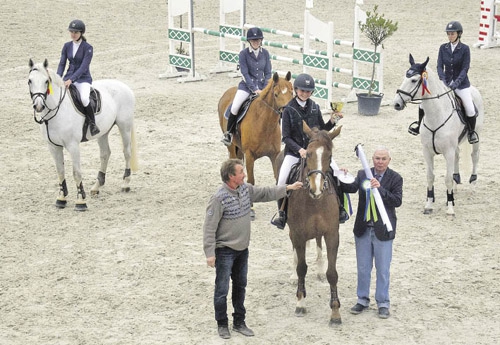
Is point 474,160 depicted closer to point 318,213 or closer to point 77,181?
point 318,213

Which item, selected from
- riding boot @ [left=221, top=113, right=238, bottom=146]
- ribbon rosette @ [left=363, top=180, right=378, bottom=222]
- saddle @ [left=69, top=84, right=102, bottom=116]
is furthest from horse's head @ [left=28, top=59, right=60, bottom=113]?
ribbon rosette @ [left=363, top=180, right=378, bottom=222]

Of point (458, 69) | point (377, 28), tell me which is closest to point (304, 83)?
point (458, 69)

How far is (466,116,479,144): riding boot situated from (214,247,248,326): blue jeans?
548 centimetres

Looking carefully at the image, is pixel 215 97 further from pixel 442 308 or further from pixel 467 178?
pixel 442 308

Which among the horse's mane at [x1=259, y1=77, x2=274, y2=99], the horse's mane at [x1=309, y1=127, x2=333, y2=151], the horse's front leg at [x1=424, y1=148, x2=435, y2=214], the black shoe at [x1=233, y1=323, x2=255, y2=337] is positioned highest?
the horse's mane at [x1=259, y1=77, x2=274, y2=99]

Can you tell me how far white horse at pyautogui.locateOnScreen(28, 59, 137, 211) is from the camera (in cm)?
1196

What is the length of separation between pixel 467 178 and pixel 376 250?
18.0ft

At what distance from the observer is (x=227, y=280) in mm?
8281

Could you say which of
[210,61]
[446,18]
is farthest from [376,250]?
[446,18]

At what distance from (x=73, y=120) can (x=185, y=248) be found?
2859 mm

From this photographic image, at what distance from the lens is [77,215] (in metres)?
12.3

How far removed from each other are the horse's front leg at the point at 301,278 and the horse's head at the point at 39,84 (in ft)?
15.8

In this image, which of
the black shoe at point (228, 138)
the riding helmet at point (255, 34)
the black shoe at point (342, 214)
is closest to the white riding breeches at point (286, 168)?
the black shoe at point (342, 214)

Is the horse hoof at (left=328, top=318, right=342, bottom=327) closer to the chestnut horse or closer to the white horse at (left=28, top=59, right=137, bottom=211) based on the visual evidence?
the chestnut horse
